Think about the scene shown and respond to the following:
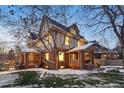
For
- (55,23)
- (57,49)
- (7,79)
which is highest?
(55,23)

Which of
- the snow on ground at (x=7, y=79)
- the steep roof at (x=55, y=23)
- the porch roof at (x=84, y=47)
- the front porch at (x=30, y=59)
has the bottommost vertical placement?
the snow on ground at (x=7, y=79)

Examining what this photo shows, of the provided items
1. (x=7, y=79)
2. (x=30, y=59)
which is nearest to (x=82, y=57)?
(x=30, y=59)

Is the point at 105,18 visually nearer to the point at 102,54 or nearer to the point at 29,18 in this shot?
the point at 102,54

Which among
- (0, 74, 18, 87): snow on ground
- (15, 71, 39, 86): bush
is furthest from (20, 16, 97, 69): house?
(0, 74, 18, 87): snow on ground

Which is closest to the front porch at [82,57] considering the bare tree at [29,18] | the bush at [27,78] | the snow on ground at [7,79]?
the bare tree at [29,18]

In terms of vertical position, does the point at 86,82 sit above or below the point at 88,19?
below

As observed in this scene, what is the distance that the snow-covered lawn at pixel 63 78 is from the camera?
4188 mm

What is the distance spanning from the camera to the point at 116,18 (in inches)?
166

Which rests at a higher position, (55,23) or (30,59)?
(55,23)

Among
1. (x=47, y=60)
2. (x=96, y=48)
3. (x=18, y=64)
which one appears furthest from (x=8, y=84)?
(x=96, y=48)

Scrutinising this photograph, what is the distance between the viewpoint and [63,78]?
14.0 ft

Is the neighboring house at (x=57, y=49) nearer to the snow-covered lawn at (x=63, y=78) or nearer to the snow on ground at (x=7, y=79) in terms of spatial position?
the snow-covered lawn at (x=63, y=78)
